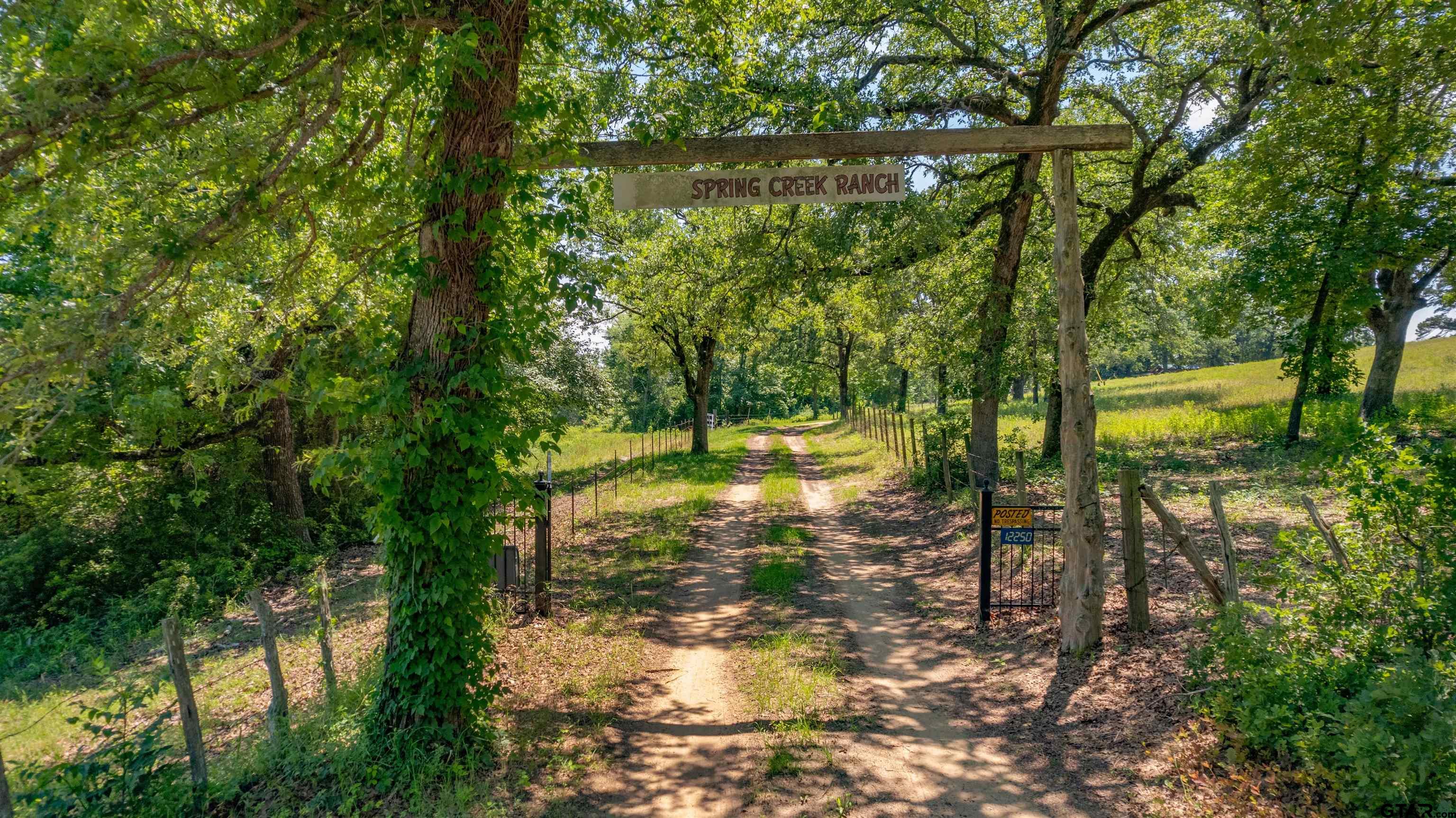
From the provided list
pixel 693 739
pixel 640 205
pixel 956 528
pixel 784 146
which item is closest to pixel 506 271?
pixel 640 205

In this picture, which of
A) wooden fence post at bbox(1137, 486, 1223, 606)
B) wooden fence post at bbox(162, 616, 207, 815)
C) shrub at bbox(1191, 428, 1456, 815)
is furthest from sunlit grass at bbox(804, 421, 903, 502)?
wooden fence post at bbox(162, 616, 207, 815)

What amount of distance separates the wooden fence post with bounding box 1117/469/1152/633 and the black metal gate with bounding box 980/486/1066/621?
2.13ft

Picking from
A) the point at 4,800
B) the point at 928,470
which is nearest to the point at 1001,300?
the point at 928,470

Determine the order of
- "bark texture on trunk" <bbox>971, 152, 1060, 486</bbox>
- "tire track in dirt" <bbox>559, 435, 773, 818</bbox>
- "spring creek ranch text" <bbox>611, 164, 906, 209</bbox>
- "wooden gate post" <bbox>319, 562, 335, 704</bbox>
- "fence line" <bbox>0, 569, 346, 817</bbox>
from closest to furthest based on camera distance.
→ "fence line" <bbox>0, 569, 346, 817</bbox>, "tire track in dirt" <bbox>559, 435, 773, 818</bbox>, "wooden gate post" <bbox>319, 562, 335, 704</bbox>, "spring creek ranch text" <bbox>611, 164, 906, 209</bbox>, "bark texture on trunk" <bbox>971, 152, 1060, 486</bbox>

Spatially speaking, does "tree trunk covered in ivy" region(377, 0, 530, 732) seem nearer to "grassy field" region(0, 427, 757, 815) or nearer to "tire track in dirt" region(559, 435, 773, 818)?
→ "grassy field" region(0, 427, 757, 815)

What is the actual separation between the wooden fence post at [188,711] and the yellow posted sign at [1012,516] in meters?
7.39

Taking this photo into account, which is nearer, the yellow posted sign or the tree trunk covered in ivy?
the tree trunk covered in ivy

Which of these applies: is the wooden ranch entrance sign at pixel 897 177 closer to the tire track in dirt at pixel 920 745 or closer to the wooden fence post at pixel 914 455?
the tire track in dirt at pixel 920 745

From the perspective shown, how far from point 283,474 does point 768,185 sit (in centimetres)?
1370

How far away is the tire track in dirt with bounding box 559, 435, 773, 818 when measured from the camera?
4758 millimetres

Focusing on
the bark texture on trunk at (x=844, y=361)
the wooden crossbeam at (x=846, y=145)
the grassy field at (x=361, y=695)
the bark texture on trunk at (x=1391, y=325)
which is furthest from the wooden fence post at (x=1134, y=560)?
the bark texture on trunk at (x=844, y=361)

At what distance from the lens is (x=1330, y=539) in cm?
499

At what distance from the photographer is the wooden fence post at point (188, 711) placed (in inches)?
178

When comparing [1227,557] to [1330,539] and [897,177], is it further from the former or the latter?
[897,177]
